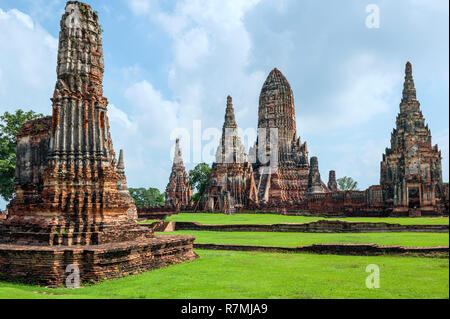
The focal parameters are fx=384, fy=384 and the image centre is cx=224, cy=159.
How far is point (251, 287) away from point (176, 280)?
2137 millimetres

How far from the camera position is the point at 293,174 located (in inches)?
2254

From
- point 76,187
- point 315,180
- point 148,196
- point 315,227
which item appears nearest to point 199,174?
point 315,180

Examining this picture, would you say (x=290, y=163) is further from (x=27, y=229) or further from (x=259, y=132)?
(x=27, y=229)

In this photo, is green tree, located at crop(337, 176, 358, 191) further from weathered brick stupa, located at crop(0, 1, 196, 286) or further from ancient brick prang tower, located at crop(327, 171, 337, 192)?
weathered brick stupa, located at crop(0, 1, 196, 286)

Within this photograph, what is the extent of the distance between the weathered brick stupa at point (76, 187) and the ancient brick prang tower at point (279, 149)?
40.5 meters

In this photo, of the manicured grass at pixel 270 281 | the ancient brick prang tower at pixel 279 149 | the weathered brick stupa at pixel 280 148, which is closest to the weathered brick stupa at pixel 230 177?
the weathered brick stupa at pixel 280 148

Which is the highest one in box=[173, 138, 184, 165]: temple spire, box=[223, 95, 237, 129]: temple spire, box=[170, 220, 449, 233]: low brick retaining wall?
box=[223, 95, 237, 129]: temple spire

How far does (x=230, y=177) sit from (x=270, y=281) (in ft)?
126

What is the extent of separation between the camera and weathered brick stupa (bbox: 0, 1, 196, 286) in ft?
33.9

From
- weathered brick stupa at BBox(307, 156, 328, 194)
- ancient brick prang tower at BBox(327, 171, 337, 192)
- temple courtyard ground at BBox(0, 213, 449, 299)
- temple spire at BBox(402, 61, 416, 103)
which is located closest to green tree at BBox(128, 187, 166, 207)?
ancient brick prang tower at BBox(327, 171, 337, 192)

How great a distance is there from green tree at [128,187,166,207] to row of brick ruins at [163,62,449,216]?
97.1 feet

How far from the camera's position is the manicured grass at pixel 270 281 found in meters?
6.75

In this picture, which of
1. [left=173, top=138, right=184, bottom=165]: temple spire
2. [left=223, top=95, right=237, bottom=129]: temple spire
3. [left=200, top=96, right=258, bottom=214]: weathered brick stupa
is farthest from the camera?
[left=173, top=138, right=184, bottom=165]: temple spire
